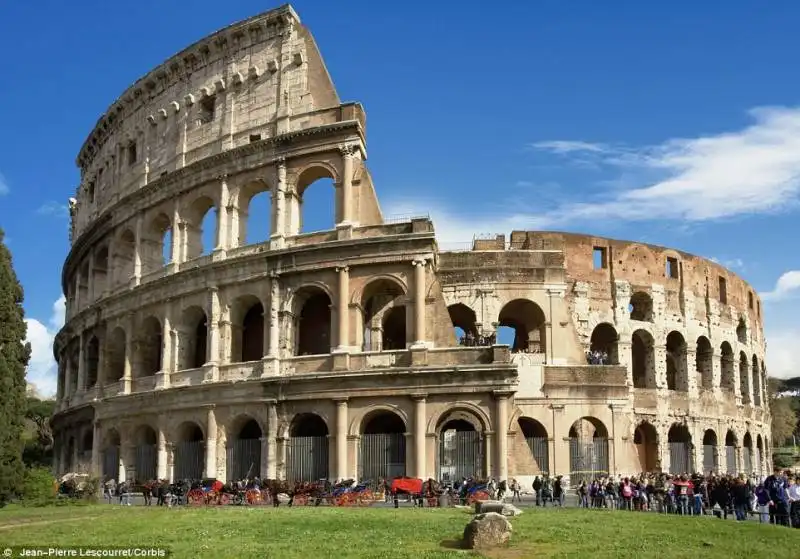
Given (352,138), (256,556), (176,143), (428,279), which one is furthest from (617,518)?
(176,143)

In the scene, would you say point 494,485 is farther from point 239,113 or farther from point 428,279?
point 239,113

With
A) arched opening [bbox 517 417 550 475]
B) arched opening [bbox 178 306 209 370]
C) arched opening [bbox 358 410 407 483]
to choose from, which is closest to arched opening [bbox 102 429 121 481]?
arched opening [bbox 178 306 209 370]

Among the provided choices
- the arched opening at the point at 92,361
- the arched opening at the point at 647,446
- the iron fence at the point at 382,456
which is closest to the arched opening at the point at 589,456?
the arched opening at the point at 647,446

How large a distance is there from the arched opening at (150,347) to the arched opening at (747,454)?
2703 cm

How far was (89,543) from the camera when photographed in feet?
48.7

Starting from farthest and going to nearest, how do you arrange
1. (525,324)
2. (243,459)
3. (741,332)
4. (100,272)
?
(741,332), (100,272), (525,324), (243,459)

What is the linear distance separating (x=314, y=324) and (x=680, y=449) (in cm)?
1684

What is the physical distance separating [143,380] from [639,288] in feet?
67.5

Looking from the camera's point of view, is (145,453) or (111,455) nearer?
(145,453)

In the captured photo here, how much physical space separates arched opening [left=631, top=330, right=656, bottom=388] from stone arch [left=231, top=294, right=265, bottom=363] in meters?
16.5

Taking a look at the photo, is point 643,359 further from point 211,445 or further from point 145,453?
point 145,453

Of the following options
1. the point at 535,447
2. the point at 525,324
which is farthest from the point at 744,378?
the point at 535,447

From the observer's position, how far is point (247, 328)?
31828mm

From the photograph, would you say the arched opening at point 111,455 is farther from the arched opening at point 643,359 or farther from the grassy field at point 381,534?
the arched opening at point 643,359
